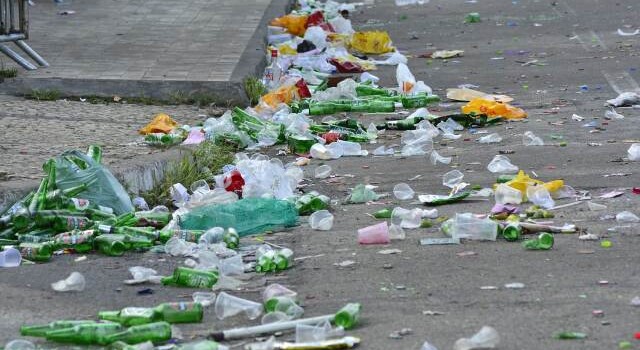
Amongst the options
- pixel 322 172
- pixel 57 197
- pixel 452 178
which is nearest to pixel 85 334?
pixel 57 197

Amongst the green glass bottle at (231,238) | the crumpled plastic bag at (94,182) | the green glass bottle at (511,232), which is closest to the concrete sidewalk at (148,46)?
the crumpled plastic bag at (94,182)

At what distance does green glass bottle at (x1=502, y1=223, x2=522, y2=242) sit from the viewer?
570 centimetres

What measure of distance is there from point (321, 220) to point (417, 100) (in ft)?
12.8

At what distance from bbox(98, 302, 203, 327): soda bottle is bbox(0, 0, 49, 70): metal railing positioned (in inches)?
219

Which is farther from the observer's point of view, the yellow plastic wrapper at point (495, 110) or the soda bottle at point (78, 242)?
the yellow plastic wrapper at point (495, 110)

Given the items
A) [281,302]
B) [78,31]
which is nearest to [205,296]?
[281,302]

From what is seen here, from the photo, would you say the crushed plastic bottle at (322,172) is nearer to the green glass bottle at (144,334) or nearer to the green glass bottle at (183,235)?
the green glass bottle at (183,235)

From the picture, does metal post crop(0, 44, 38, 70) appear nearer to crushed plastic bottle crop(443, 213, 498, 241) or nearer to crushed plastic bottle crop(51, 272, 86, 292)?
crushed plastic bottle crop(51, 272, 86, 292)

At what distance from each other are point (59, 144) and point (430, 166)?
2227 mm

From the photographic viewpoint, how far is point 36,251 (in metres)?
5.79

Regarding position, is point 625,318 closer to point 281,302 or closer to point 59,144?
point 281,302

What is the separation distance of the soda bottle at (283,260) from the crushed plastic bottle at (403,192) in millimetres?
1371

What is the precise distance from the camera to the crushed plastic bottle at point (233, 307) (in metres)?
4.78

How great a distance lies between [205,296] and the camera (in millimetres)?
5031
